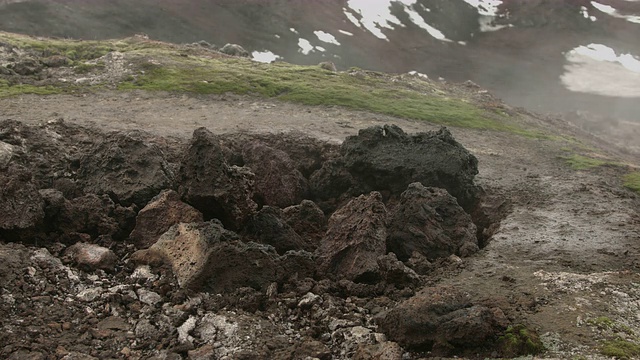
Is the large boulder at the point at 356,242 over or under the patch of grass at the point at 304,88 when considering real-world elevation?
over

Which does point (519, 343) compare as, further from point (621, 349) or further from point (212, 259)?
point (212, 259)

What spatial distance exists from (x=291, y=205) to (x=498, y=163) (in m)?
9.04

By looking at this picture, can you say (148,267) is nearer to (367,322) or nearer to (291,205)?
(367,322)

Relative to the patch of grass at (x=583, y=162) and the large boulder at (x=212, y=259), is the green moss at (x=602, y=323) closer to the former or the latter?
the large boulder at (x=212, y=259)

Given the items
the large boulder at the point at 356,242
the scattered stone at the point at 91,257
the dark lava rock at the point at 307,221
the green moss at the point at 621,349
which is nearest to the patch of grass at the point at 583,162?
the dark lava rock at the point at 307,221

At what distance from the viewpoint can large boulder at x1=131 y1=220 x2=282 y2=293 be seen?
13.0 m

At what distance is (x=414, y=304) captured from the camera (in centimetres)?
1170

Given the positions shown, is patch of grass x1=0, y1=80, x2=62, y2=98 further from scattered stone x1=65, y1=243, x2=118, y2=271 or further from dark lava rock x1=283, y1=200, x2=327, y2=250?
dark lava rock x1=283, y1=200, x2=327, y2=250

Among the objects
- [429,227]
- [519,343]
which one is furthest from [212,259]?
[519,343]

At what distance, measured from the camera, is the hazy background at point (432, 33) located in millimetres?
52812

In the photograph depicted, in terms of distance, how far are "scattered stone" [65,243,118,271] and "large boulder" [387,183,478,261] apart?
21.1 feet

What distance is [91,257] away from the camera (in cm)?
1355

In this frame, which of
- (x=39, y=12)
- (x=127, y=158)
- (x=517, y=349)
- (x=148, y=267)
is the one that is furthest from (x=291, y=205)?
(x=39, y=12)

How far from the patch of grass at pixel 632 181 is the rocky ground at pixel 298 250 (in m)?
0.54
